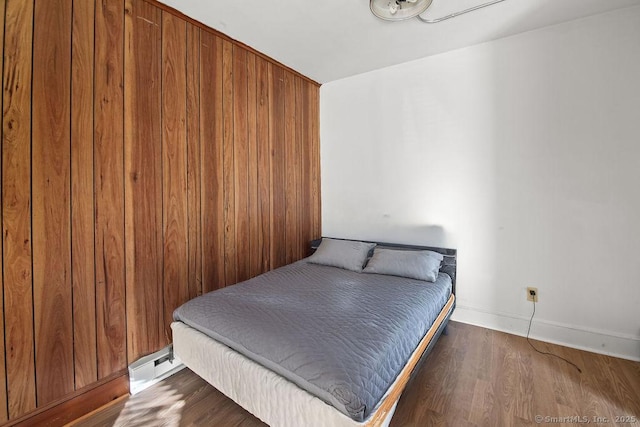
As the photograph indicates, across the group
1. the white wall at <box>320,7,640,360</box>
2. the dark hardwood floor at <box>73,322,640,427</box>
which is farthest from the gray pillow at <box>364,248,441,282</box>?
the dark hardwood floor at <box>73,322,640,427</box>

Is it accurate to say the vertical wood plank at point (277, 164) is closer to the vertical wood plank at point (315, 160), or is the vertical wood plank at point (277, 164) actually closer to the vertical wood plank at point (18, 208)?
the vertical wood plank at point (315, 160)

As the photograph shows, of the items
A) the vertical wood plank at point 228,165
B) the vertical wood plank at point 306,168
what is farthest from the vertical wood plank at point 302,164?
the vertical wood plank at point 228,165

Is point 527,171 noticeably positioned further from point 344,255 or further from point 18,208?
point 18,208

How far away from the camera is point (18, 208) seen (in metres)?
1.35

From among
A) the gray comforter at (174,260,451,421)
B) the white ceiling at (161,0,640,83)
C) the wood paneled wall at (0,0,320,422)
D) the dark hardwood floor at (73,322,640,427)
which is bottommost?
the dark hardwood floor at (73,322,640,427)

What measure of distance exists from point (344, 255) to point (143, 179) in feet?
5.73

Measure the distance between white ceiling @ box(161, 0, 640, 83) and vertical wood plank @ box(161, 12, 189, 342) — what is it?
9.0 inches

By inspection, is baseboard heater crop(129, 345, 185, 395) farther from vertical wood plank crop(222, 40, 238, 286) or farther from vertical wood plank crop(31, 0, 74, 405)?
vertical wood plank crop(222, 40, 238, 286)

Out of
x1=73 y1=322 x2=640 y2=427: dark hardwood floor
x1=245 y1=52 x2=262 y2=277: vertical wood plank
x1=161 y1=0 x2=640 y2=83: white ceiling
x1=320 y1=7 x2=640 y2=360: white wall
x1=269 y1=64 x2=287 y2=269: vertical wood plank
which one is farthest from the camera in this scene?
x1=269 y1=64 x2=287 y2=269: vertical wood plank

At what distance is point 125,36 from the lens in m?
1.73

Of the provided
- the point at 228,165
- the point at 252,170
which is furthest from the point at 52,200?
the point at 252,170

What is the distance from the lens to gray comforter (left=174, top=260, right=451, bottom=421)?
1155 millimetres

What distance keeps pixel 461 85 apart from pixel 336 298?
2235mm

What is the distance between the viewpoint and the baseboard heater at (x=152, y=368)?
67.8 inches
